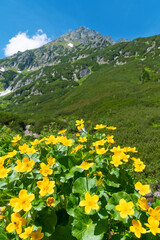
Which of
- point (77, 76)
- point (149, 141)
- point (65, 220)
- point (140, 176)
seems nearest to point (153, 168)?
point (140, 176)

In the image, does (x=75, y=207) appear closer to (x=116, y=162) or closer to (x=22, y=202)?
(x=22, y=202)

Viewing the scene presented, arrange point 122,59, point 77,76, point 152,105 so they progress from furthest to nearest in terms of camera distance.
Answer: point 77,76 → point 122,59 → point 152,105

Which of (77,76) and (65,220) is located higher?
(77,76)

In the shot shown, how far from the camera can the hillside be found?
72.8ft

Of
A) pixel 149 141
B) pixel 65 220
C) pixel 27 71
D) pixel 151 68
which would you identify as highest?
pixel 27 71

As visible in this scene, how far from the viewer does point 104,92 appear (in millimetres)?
53781

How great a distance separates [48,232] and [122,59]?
408 ft

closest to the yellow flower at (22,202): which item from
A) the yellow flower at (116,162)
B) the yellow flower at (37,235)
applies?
the yellow flower at (37,235)

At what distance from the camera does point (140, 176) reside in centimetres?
984

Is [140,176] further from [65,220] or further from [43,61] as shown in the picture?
[43,61]

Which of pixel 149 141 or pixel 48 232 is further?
pixel 149 141

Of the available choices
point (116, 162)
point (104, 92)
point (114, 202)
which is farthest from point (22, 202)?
point (104, 92)

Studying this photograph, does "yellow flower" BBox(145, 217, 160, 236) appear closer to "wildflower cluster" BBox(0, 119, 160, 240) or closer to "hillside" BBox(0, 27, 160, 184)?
"wildflower cluster" BBox(0, 119, 160, 240)

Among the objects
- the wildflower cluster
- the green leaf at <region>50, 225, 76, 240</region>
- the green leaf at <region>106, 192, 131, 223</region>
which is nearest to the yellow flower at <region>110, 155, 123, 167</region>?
the wildflower cluster
